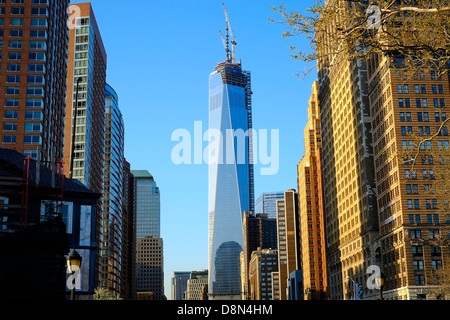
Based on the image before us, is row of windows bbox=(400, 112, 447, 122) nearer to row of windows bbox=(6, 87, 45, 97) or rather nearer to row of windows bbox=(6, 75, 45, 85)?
row of windows bbox=(6, 87, 45, 97)

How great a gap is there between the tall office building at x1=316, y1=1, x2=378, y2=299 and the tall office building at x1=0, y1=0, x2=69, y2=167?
5782 centimetres

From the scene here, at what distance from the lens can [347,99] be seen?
483 feet

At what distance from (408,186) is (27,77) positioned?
80.5m

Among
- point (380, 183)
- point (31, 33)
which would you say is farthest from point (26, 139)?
point (380, 183)

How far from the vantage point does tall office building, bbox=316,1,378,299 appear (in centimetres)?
13262

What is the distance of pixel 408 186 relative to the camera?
11381 cm

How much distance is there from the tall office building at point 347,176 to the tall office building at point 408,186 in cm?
527

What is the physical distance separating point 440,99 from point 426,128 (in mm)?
7031

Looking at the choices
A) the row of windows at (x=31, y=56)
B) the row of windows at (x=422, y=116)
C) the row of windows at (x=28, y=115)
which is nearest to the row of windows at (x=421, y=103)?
the row of windows at (x=422, y=116)

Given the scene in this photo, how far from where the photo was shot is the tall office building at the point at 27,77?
117 m

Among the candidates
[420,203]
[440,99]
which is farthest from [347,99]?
[420,203]

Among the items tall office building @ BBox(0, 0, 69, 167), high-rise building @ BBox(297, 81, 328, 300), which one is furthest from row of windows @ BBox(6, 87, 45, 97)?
high-rise building @ BBox(297, 81, 328, 300)
